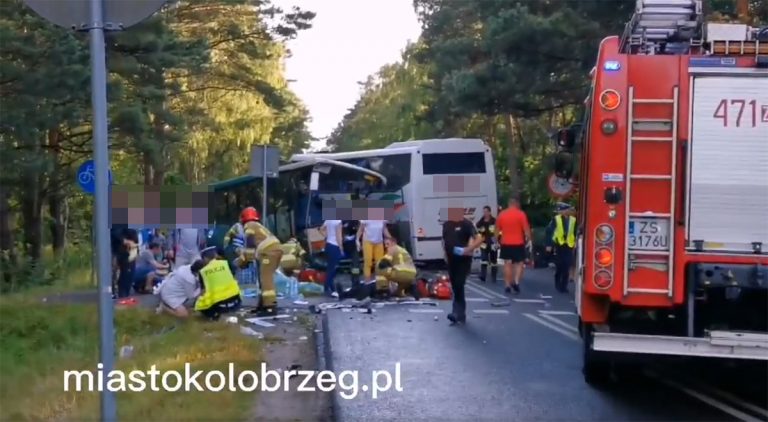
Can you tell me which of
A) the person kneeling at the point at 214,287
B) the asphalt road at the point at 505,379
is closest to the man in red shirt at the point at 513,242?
the asphalt road at the point at 505,379

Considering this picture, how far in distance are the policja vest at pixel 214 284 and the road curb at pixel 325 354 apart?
1338 millimetres

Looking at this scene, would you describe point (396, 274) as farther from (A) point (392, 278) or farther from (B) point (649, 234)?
(B) point (649, 234)

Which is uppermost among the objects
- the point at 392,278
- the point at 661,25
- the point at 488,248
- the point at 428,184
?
the point at 661,25

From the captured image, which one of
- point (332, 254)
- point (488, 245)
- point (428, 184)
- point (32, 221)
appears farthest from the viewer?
point (32, 221)

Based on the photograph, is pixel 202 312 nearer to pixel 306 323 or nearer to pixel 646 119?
pixel 306 323

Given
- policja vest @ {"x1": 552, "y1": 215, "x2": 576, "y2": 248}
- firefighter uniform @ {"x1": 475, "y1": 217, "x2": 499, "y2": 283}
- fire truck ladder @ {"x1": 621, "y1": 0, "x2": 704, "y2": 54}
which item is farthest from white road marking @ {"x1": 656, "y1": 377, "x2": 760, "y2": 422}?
firefighter uniform @ {"x1": 475, "y1": 217, "x2": 499, "y2": 283}

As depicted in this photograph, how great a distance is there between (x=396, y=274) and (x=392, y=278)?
0.40 feet

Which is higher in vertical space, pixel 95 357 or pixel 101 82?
pixel 101 82

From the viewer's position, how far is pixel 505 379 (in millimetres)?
11070

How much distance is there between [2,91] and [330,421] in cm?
1426

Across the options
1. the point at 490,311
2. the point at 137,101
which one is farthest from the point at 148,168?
the point at 490,311

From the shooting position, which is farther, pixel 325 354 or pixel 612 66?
pixel 325 354

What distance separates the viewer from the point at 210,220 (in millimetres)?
17547

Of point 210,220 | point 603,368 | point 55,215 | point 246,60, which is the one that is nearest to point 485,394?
point 603,368
